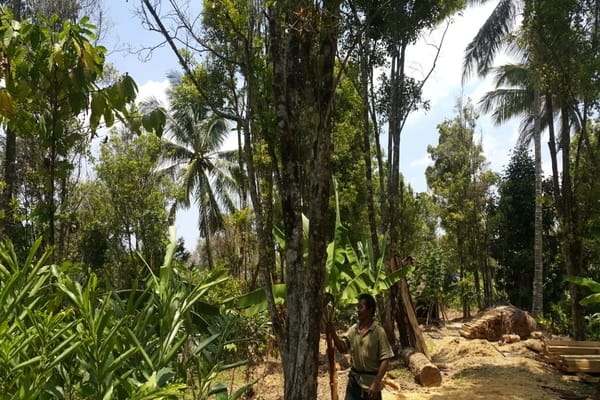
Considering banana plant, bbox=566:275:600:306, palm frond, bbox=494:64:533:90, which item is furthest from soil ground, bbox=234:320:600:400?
palm frond, bbox=494:64:533:90

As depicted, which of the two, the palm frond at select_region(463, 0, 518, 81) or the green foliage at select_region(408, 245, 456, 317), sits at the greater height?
the palm frond at select_region(463, 0, 518, 81)

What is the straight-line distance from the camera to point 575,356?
9023 millimetres

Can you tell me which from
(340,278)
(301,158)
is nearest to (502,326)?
(340,278)

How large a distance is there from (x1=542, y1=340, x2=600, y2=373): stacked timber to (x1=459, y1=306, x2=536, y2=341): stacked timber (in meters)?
3.16

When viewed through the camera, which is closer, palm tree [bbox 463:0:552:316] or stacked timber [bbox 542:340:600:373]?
stacked timber [bbox 542:340:600:373]

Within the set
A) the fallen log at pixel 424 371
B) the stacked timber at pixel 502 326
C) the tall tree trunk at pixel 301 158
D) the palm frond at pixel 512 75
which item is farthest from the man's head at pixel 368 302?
the palm frond at pixel 512 75

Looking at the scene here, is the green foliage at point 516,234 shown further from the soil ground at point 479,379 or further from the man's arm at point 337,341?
the man's arm at point 337,341

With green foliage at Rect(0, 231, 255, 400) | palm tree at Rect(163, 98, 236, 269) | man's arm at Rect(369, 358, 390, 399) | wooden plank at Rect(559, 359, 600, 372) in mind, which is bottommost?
wooden plank at Rect(559, 359, 600, 372)

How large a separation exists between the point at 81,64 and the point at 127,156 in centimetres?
1398

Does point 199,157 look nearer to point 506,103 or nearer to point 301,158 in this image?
point 506,103

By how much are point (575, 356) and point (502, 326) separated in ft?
14.2

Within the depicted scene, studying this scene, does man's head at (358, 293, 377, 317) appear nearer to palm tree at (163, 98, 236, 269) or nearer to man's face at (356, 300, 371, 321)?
man's face at (356, 300, 371, 321)

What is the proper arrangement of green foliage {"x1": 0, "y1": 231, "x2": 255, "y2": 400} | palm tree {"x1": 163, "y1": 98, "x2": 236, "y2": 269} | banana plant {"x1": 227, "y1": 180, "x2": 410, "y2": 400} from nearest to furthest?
green foliage {"x1": 0, "y1": 231, "x2": 255, "y2": 400} → banana plant {"x1": 227, "y1": 180, "x2": 410, "y2": 400} → palm tree {"x1": 163, "y1": 98, "x2": 236, "y2": 269}

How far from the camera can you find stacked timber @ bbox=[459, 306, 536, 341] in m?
13.2
